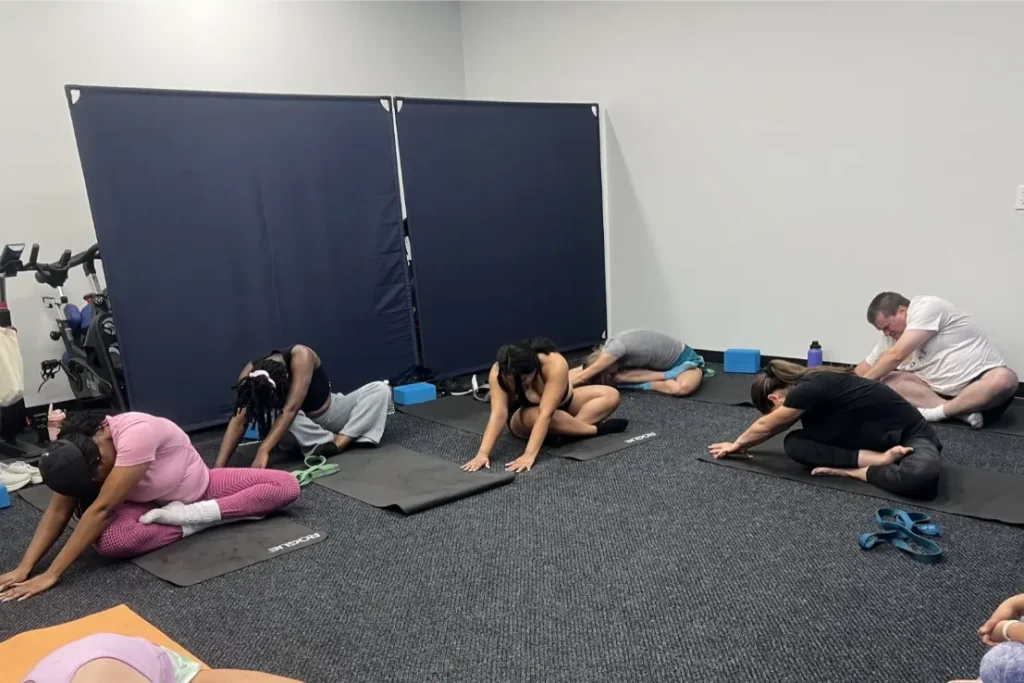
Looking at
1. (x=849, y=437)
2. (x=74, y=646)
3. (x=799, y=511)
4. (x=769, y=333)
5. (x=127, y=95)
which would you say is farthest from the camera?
(x=769, y=333)

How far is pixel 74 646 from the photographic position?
137 cm

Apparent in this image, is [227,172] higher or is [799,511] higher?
[227,172]

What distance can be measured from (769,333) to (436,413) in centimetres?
249

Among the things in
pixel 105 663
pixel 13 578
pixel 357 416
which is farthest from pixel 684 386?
pixel 105 663

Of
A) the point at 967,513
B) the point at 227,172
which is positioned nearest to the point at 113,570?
the point at 227,172

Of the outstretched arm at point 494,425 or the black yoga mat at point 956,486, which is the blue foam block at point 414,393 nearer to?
the outstretched arm at point 494,425

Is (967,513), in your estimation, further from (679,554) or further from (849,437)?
(679,554)

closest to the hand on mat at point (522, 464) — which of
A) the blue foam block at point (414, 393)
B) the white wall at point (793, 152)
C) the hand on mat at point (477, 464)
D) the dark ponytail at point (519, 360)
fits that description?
the hand on mat at point (477, 464)

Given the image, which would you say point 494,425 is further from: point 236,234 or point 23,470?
point 23,470

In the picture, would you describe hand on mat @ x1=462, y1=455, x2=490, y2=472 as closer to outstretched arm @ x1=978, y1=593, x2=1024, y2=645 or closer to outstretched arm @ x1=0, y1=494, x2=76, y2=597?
outstretched arm @ x1=0, y1=494, x2=76, y2=597

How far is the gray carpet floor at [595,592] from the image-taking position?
7.09 feet

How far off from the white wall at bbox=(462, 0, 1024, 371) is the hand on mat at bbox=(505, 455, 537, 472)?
260 centimetres

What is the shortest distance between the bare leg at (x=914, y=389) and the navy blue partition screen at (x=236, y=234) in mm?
3041

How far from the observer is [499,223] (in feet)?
18.3
